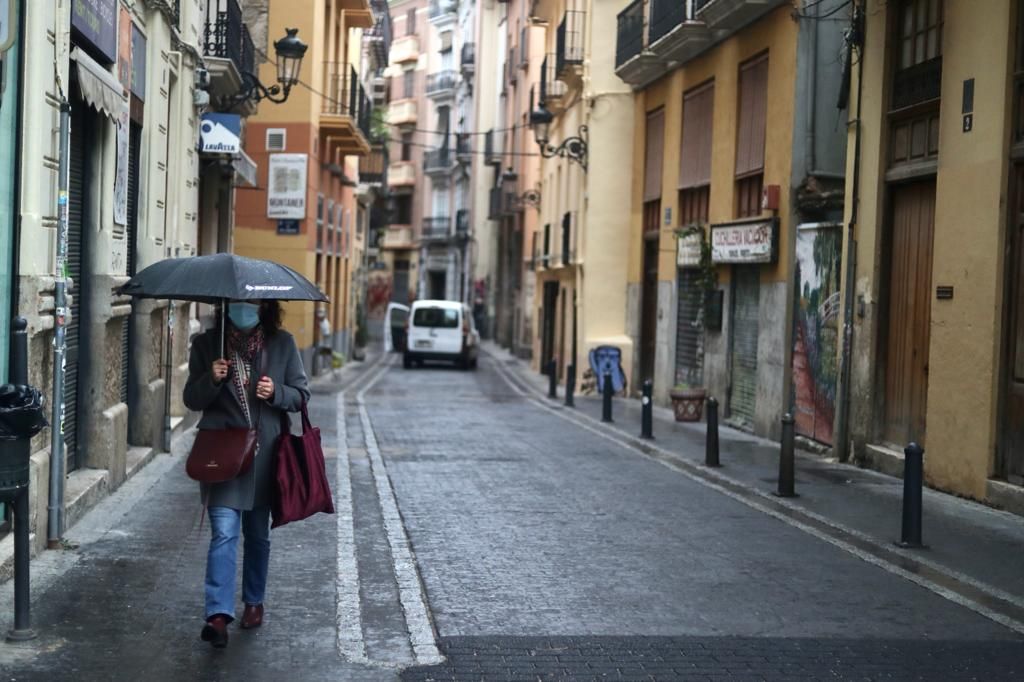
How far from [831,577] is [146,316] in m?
8.05

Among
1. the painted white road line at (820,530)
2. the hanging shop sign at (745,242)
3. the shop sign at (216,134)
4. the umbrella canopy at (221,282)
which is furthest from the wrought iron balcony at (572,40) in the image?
the umbrella canopy at (221,282)

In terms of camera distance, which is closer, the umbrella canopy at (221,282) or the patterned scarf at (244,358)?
the umbrella canopy at (221,282)

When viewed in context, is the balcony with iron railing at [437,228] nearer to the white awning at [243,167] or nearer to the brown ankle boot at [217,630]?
the white awning at [243,167]

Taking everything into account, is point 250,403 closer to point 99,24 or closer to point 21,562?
point 21,562

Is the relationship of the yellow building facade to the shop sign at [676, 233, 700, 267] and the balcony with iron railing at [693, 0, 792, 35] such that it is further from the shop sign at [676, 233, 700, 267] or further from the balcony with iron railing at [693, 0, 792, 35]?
the shop sign at [676, 233, 700, 267]

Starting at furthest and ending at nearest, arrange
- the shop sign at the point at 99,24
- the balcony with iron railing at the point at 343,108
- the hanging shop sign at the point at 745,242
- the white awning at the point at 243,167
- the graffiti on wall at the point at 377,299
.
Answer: the graffiti on wall at the point at 377,299 → the balcony with iron railing at the point at 343,108 → the white awning at the point at 243,167 → the hanging shop sign at the point at 745,242 → the shop sign at the point at 99,24

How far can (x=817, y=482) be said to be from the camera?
1419cm

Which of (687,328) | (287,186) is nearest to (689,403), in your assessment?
(687,328)

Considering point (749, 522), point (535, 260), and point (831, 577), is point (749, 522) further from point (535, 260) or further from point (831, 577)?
point (535, 260)

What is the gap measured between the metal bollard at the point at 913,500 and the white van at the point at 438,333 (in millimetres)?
29696

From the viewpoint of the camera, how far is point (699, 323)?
23203 millimetres

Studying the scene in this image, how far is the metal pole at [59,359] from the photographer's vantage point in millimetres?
9070

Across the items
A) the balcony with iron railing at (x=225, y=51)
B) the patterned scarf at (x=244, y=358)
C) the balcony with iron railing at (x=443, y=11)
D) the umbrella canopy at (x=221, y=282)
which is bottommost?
the patterned scarf at (x=244, y=358)

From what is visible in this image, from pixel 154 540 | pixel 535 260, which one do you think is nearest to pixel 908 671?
pixel 154 540
